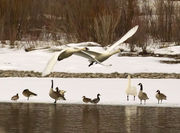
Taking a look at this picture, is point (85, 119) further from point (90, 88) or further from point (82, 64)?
point (82, 64)

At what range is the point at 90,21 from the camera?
32.1m

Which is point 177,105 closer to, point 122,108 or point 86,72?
point 122,108

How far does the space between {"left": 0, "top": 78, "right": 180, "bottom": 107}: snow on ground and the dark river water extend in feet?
4.67

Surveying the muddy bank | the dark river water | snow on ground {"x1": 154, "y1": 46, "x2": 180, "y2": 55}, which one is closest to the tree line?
snow on ground {"x1": 154, "y1": 46, "x2": 180, "y2": 55}

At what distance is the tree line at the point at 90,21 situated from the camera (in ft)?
103

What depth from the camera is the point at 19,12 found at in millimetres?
33438

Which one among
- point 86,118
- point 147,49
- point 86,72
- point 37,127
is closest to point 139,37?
point 147,49

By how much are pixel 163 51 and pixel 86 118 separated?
51.7ft

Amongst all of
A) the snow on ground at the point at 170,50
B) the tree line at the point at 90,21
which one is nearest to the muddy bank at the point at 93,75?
the snow on ground at the point at 170,50

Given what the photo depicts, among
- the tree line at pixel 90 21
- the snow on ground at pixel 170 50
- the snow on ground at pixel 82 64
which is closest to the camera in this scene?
the snow on ground at pixel 82 64

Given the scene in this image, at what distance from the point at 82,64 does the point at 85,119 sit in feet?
40.4

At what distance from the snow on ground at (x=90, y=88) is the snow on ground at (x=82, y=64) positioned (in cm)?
232

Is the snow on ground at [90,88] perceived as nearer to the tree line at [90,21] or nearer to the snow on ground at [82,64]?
the snow on ground at [82,64]

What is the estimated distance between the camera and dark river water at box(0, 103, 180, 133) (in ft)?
42.4
